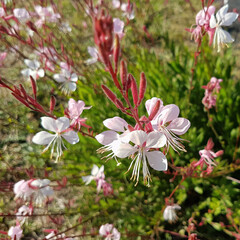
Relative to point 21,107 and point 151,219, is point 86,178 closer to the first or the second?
point 151,219

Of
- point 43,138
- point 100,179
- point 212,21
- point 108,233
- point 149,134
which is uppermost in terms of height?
point 212,21

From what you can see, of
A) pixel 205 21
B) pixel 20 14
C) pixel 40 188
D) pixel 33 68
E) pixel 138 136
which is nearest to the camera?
pixel 138 136

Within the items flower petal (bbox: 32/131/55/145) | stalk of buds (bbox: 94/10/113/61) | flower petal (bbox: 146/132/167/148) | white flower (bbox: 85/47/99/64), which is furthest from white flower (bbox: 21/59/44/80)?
stalk of buds (bbox: 94/10/113/61)

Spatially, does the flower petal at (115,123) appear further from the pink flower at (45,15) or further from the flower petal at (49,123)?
the pink flower at (45,15)

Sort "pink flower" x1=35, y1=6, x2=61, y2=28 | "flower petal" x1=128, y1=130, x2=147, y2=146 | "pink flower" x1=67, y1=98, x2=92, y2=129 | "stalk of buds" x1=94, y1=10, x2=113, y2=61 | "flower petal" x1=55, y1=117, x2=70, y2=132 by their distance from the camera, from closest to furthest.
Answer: "stalk of buds" x1=94, y1=10, x2=113, y2=61, "flower petal" x1=128, y1=130, x2=147, y2=146, "flower petal" x1=55, y1=117, x2=70, y2=132, "pink flower" x1=67, y1=98, x2=92, y2=129, "pink flower" x1=35, y1=6, x2=61, y2=28

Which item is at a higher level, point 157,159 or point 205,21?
point 205,21

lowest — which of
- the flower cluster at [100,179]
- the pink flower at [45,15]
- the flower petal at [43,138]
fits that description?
the flower cluster at [100,179]

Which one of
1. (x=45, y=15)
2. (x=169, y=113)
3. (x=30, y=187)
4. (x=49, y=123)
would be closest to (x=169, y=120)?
(x=169, y=113)

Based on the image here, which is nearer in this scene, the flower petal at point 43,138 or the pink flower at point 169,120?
the pink flower at point 169,120

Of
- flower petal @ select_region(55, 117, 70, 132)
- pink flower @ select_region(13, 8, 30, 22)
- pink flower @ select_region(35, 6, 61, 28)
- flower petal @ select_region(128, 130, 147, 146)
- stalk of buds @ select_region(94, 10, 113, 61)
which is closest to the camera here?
stalk of buds @ select_region(94, 10, 113, 61)

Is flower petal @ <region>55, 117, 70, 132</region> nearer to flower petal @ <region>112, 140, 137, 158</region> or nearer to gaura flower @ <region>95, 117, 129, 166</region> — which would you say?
gaura flower @ <region>95, 117, 129, 166</region>

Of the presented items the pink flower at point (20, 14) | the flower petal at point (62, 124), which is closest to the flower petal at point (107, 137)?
the flower petal at point (62, 124)

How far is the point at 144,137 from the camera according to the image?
79cm

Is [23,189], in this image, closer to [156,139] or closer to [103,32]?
[156,139]
